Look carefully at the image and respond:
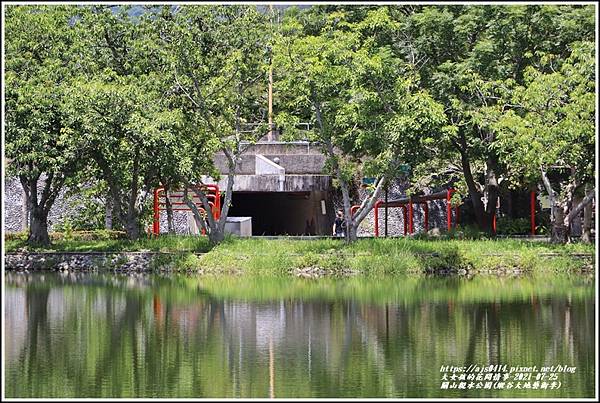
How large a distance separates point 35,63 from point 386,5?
30.4 feet

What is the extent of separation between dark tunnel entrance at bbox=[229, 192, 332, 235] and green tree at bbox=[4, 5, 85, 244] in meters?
9.41

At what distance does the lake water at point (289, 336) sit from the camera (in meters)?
13.3

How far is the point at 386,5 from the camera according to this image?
28.9 m

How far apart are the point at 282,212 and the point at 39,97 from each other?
580 inches

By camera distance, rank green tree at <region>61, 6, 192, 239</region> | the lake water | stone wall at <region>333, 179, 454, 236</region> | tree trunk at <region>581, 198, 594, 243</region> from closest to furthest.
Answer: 1. the lake water
2. green tree at <region>61, 6, 192, 239</region>
3. tree trunk at <region>581, 198, 594, 243</region>
4. stone wall at <region>333, 179, 454, 236</region>

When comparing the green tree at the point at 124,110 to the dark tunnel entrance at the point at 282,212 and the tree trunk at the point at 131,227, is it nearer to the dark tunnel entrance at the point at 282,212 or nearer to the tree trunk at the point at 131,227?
the tree trunk at the point at 131,227

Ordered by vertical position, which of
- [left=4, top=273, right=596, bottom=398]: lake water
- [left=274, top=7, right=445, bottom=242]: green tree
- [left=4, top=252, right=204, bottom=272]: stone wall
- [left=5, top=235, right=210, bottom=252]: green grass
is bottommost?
[left=4, top=273, right=596, bottom=398]: lake water

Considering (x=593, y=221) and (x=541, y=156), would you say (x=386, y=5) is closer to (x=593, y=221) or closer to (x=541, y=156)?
(x=541, y=156)

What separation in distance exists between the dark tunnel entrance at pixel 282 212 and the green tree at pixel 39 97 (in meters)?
9.41

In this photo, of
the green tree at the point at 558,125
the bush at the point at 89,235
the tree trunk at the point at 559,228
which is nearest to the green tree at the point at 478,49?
the green tree at the point at 558,125

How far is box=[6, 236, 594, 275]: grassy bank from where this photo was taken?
26000mm

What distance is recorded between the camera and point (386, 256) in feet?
86.6

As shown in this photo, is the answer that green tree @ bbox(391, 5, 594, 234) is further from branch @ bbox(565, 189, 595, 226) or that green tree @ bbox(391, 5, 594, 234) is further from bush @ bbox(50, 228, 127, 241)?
bush @ bbox(50, 228, 127, 241)

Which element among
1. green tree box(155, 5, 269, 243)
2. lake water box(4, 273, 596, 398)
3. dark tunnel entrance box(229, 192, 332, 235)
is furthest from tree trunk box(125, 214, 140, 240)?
dark tunnel entrance box(229, 192, 332, 235)
